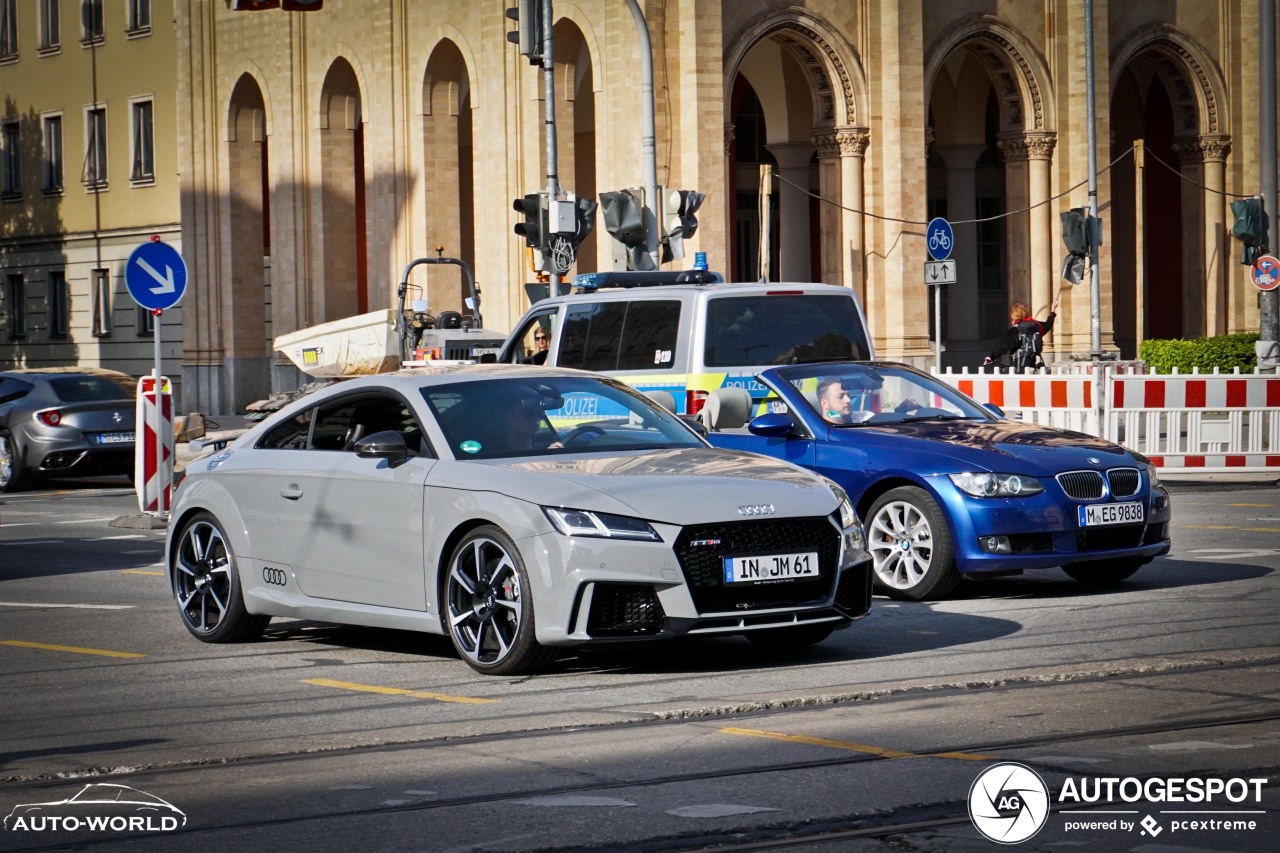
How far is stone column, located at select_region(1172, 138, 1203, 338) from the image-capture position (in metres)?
47.9

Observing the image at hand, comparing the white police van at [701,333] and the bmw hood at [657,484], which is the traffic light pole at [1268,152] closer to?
the white police van at [701,333]

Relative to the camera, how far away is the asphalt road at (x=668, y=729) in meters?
6.31

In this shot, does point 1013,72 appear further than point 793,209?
No

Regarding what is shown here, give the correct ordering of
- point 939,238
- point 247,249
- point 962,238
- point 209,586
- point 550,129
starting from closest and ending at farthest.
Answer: point 209,586, point 550,129, point 939,238, point 962,238, point 247,249

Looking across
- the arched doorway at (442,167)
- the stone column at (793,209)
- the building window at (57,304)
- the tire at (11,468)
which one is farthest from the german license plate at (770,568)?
the building window at (57,304)

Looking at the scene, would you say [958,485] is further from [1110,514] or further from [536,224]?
[536,224]

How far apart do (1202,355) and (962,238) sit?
14761 mm

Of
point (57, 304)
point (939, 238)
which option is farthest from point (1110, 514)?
point (57, 304)

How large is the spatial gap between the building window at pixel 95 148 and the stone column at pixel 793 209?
18631 mm

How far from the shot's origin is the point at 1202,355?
112ft

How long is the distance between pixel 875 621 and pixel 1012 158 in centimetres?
3456

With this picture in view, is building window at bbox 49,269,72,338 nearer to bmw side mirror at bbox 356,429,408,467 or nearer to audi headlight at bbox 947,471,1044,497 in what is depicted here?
audi headlight at bbox 947,471,1044,497

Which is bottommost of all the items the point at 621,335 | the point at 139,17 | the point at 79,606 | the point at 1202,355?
the point at 79,606

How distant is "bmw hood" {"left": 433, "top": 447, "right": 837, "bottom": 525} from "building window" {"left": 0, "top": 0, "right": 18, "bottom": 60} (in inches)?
2083
